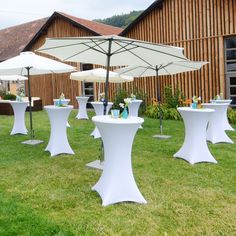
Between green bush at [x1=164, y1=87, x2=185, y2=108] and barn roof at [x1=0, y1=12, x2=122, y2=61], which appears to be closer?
green bush at [x1=164, y1=87, x2=185, y2=108]

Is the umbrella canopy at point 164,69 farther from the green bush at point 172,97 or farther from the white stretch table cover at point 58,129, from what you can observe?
the green bush at point 172,97

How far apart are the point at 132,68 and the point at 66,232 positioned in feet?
21.3

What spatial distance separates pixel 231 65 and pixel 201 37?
5.14 ft

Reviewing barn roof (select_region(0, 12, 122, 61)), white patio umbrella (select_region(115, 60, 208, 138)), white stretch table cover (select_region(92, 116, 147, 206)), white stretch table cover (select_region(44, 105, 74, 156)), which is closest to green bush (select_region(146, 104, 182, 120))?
white patio umbrella (select_region(115, 60, 208, 138))

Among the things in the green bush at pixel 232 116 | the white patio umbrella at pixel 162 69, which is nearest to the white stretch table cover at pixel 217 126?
the white patio umbrella at pixel 162 69

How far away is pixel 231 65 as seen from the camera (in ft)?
38.2

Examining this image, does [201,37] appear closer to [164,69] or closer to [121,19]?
[164,69]

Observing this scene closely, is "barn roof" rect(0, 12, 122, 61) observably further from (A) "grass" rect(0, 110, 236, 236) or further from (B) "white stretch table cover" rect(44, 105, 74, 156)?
(A) "grass" rect(0, 110, 236, 236)

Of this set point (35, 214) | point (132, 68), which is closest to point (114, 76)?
point (132, 68)

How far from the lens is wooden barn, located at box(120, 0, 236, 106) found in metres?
11.5

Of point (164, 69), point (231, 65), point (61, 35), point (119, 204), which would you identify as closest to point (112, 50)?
point (119, 204)

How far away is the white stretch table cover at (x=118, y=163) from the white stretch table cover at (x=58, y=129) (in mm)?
2473

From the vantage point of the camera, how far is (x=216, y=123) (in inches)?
292

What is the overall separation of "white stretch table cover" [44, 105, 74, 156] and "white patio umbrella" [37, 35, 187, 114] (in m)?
1.10
